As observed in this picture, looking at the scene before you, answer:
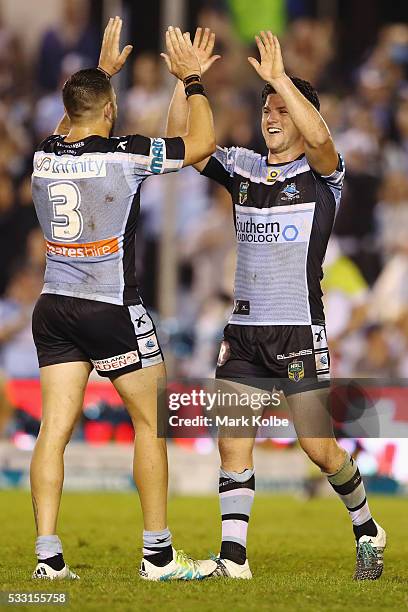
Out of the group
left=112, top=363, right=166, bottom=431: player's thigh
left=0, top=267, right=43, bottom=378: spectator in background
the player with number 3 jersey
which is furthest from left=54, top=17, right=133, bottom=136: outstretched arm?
left=0, top=267, right=43, bottom=378: spectator in background

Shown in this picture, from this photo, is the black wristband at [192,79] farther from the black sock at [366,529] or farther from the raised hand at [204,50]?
the black sock at [366,529]

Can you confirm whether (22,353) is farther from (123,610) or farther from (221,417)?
(123,610)

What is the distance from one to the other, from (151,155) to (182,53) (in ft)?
2.29

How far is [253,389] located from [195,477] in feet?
23.2

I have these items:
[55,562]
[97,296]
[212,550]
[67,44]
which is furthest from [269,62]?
[67,44]

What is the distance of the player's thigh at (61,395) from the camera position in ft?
21.3

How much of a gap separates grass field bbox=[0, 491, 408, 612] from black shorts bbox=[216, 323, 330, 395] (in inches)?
41.9

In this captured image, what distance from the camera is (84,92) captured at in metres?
6.42

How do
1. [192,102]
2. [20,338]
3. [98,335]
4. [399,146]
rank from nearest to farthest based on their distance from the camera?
[98,335] < [192,102] < [20,338] < [399,146]

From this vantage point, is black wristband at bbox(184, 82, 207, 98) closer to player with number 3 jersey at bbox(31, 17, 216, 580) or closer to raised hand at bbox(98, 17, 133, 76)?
player with number 3 jersey at bbox(31, 17, 216, 580)

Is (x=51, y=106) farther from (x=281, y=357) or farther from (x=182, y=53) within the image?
(x=281, y=357)

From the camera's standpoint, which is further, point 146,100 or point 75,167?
point 146,100

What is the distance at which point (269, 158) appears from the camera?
713 centimetres

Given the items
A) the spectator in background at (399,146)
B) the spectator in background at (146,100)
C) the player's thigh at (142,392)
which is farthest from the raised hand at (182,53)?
the spectator in background at (146,100)
